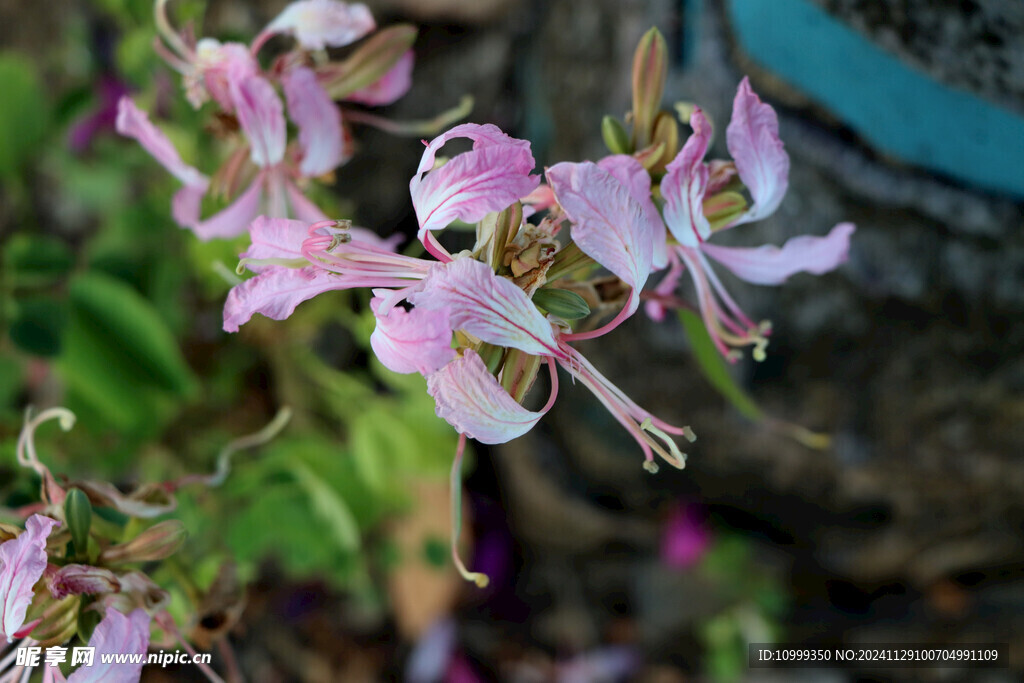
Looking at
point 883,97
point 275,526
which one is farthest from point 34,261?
point 883,97

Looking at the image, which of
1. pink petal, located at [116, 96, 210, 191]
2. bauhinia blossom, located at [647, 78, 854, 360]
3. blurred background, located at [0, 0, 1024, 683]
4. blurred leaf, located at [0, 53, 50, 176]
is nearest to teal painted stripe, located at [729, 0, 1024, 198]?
blurred background, located at [0, 0, 1024, 683]

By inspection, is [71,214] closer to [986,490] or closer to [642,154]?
[642,154]

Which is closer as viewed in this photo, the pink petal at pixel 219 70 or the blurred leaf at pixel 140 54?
the pink petal at pixel 219 70

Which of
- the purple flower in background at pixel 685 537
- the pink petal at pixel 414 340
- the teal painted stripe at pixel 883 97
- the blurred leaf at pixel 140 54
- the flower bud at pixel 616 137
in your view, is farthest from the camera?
the purple flower in background at pixel 685 537

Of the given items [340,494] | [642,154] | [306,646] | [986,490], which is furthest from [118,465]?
[986,490]

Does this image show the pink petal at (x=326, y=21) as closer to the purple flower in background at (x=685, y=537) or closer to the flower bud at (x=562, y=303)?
the flower bud at (x=562, y=303)

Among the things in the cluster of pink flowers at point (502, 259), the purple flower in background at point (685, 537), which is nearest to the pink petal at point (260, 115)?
the cluster of pink flowers at point (502, 259)
